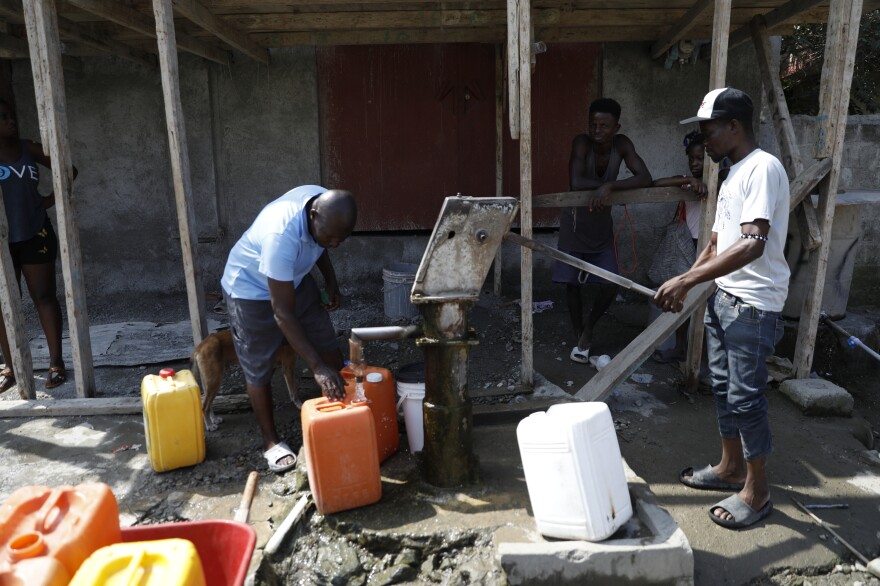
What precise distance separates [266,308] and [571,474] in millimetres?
1891

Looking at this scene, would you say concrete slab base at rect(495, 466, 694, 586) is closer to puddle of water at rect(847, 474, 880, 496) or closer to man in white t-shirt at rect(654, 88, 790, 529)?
man in white t-shirt at rect(654, 88, 790, 529)

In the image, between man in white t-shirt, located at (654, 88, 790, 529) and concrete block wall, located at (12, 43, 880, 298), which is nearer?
man in white t-shirt, located at (654, 88, 790, 529)

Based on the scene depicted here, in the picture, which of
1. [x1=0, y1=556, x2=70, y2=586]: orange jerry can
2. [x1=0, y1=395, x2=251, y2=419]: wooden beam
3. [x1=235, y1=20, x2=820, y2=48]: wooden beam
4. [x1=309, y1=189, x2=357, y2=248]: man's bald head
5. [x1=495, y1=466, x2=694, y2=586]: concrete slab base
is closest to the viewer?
[x1=0, y1=556, x2=70, y2=586]: orange jerry can

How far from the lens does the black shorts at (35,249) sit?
4684 millimetres

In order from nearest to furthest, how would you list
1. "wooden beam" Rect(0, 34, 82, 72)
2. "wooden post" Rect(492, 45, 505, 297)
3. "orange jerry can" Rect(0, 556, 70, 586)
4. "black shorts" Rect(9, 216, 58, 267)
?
"orange jerry can" Rect(0, 556, 70, 586)
"black shorts" Rect(9, 216, 58, 267)
"wooden beam" Rect(0, 34, 82, 72)
"wooden post" Rect(492, 45, 505, 297)

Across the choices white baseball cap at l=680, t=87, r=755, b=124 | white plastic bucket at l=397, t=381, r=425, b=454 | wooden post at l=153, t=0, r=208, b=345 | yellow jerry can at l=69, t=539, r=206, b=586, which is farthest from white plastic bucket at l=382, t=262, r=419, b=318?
yellow jerry can at l=69, t=539, r=206, b=586

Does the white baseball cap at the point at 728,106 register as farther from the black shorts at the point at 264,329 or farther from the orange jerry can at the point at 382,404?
the black shorts at the point at 264,329

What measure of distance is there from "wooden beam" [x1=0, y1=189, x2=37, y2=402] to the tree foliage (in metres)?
9.29

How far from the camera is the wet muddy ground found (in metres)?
2.72

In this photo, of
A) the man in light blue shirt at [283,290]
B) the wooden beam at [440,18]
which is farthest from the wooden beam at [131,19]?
the man in light blue shirt at [283,290]

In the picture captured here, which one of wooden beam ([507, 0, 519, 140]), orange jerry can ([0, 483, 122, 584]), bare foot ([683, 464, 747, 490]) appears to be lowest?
bare foot ([683, 464, 747, 490])

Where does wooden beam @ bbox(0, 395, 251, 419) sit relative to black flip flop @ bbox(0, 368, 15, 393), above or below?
below

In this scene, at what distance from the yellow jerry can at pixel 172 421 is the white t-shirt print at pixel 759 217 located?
2867 mm

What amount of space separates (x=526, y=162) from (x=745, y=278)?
1519 millimetres
